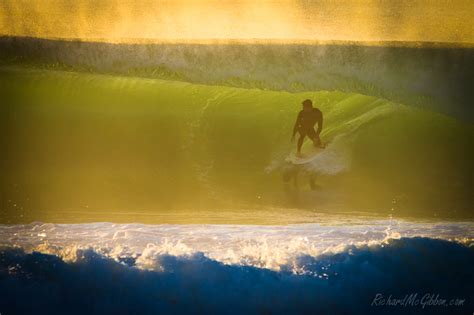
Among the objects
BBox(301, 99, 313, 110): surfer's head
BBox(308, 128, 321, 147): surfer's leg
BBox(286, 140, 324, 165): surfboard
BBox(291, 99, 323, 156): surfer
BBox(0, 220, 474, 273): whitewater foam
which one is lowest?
BBox(0, 220, 474, 273): whitewater foam

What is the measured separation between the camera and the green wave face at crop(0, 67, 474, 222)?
1018cm

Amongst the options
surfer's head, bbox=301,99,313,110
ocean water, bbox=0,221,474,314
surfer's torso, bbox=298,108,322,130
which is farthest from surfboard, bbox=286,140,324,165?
ocean water, bbox=0,221,474,314

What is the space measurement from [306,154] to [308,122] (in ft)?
1.14

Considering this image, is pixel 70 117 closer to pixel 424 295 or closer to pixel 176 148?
pixel 176 148

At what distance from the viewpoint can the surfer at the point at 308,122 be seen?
1016 cm

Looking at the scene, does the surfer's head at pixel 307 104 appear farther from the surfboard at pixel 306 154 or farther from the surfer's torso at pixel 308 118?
the surfboard at pixel 306 154

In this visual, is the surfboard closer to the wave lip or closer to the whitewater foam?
the whitewater foam

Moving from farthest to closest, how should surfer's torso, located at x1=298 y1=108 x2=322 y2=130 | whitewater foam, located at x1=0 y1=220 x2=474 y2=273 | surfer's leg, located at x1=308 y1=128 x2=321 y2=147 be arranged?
surfer's torso, located at x1=298 y1=108 x2=322 y2=130 < surfer's leg, located at x1=308 y1=128 x2=321 y2=147 < whitewater foam, located at x1=0 y1=220 x2=474 y2=273

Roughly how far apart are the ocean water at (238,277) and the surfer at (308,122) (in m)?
1.70

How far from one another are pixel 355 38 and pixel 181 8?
5.86ft

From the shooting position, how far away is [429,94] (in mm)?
10445

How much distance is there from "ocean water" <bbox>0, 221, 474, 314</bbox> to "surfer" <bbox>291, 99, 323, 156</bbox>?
1.70 meters

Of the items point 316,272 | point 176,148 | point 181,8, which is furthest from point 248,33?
point 316,272

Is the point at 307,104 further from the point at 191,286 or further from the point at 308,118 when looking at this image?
the point at 191,286
